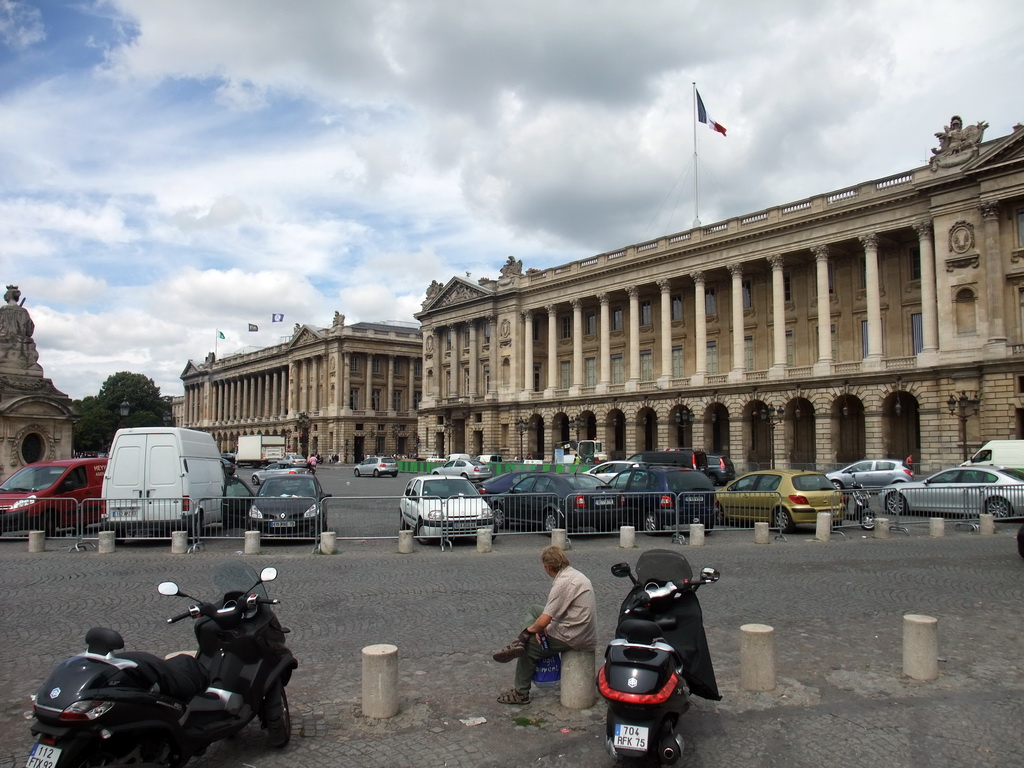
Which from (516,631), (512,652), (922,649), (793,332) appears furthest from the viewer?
(793,332)

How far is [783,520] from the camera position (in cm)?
1823

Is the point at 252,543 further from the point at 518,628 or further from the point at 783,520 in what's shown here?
the point at 783,520

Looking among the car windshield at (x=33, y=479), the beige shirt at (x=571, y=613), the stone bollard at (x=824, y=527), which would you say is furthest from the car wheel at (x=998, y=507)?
the car windshield at (x=33, y=479)

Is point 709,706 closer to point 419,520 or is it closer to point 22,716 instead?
point 22,716

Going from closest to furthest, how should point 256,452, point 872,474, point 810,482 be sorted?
point 810,482, point 872,474, point 256,452

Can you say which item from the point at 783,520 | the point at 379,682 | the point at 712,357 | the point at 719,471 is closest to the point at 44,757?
the point at 379,682

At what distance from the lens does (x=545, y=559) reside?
6.29m

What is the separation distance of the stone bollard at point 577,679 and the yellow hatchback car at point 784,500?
13041 millimetres

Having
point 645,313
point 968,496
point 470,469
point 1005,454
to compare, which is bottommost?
point 470,469

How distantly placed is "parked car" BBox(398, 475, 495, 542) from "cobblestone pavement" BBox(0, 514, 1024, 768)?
1162mm

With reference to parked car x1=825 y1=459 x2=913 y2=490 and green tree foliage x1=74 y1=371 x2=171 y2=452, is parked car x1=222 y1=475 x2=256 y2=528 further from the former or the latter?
green tree foliage x1=74 y1=371 x2=171 y2=452

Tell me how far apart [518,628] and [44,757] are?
551 centimetres

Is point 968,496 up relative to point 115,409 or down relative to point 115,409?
down

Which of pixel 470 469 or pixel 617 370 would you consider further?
pixel 617 370
